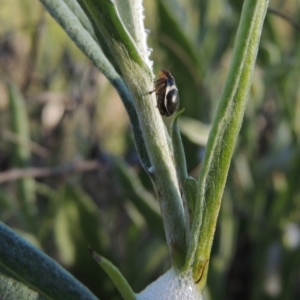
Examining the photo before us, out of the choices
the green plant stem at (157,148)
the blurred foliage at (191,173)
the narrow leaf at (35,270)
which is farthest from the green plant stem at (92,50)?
the blurred foliage at (191,173)

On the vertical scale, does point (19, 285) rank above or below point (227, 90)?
below

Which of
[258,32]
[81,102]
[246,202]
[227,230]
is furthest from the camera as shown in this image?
[81,102]

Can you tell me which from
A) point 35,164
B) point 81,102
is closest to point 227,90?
point 81,102

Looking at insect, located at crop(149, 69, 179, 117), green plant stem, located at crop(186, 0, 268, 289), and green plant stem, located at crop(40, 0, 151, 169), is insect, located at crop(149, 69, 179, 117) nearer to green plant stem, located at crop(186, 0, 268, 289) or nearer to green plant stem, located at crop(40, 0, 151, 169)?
green plant stem, located at crop(40, 0, 151, 169)

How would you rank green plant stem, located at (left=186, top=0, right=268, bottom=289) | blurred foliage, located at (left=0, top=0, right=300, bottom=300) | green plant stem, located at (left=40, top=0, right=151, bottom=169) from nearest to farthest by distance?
1. green plant stem, located at (left=186, top=0, right=268, bottom=289)
2. green plant stem, located at (left=40, top=0, right=151, bottom=169)
3. blurred foliage, located at (left=0, top=0, right=300, bottom=300)

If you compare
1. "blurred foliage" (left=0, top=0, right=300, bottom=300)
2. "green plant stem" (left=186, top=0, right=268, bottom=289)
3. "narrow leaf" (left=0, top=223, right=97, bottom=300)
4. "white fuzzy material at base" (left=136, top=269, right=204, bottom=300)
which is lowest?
"blurred foliage" (left=0, top=0, right=300, bottom=300)

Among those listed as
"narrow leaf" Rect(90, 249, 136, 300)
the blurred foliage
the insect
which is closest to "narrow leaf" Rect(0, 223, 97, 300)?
"narrow leaf" Rect(90, 249, 136, 300)

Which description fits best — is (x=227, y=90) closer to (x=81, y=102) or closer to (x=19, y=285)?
(x=19, y=285)

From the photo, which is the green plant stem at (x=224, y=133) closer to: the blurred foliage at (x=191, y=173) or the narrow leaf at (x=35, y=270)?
the narrow leaf at (x=35, y=270)
